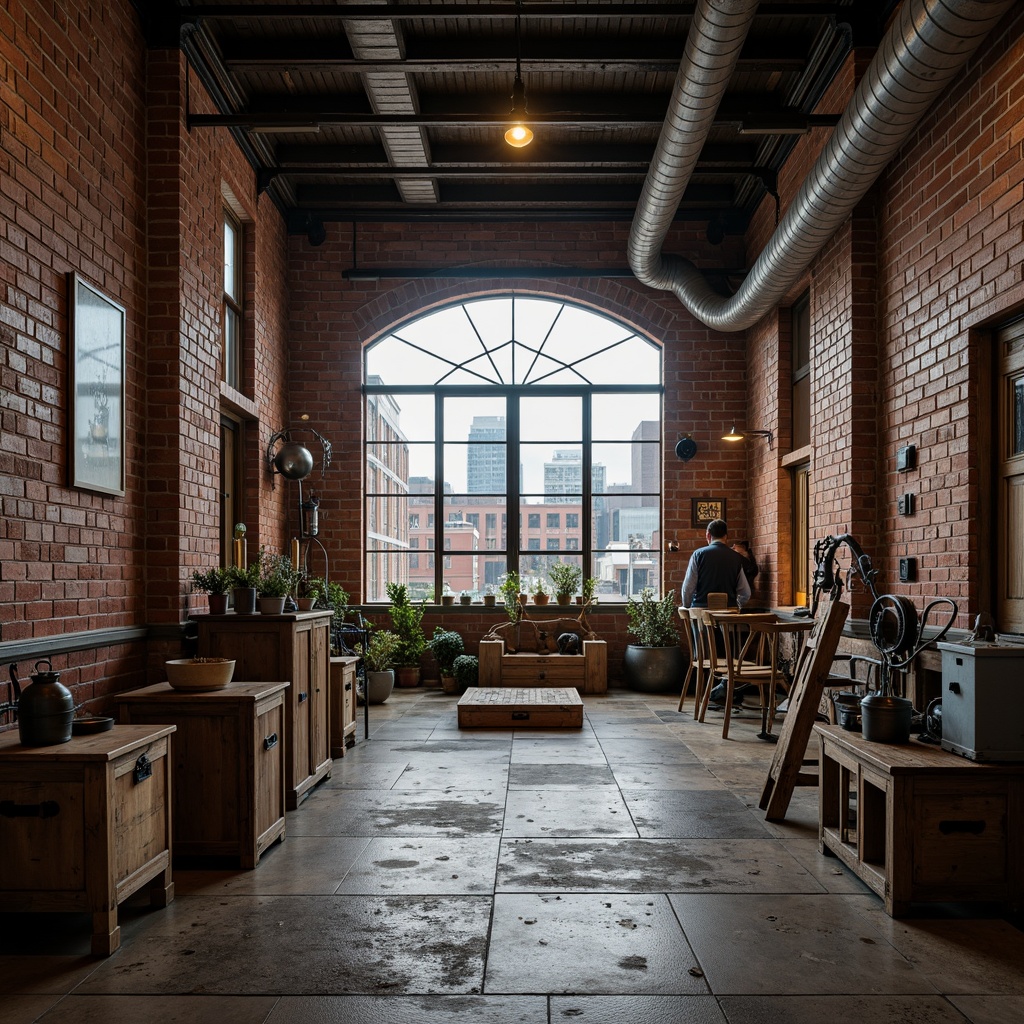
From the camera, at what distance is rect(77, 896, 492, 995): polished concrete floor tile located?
8.59 ft

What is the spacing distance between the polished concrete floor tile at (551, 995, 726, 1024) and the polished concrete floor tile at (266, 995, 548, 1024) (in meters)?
0.06

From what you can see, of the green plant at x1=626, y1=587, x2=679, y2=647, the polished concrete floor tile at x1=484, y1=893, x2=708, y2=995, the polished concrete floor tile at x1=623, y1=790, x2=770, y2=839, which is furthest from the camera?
the green plant at x1=626, y1=587, x2=679, y2=647

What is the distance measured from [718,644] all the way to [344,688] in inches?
159

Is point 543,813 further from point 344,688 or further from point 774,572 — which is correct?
point 774,572

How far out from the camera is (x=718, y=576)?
8227 millimetres

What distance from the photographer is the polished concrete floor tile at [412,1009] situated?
94.6 inches

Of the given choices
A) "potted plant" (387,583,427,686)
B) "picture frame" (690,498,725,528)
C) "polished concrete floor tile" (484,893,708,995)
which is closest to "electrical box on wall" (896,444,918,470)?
"polished concrete floor tile" (484,893,708,995)

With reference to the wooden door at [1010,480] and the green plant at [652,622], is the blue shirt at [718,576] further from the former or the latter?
the wooden door at [1010,480]

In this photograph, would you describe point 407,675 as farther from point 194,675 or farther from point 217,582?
point 194,675

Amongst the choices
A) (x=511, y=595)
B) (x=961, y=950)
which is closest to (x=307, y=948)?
(x=961, y=950)

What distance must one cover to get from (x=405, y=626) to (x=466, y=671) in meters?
0.85

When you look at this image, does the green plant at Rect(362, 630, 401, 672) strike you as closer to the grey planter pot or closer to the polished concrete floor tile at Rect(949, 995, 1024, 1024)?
the grey planter pot

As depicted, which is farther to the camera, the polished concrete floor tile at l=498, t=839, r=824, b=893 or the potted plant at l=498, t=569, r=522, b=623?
the potted plant at l=498, t=569, r=522, b=623

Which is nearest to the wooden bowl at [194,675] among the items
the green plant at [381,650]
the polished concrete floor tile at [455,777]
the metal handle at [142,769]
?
the metal handle at [142,769]
